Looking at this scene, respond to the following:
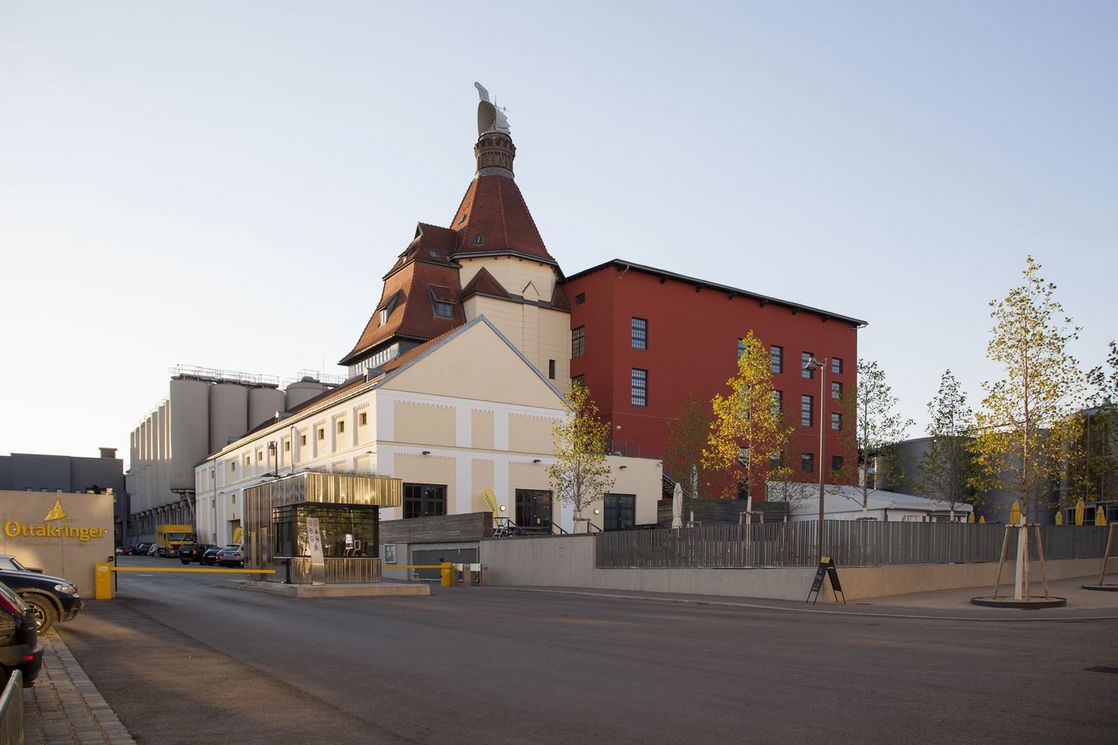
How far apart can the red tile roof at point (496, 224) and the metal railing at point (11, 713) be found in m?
61.6

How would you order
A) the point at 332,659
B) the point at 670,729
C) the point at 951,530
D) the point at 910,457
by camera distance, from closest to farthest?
the point at 670,729 → the point at 332,659 → the point at 951,530 → the point at 910,457

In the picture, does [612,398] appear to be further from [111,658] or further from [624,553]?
[111,658]

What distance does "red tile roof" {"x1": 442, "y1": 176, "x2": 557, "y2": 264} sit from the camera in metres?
65.6

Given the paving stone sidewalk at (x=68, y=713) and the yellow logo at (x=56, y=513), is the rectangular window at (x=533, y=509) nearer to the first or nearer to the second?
the yellow logo at (x=56, y=513)

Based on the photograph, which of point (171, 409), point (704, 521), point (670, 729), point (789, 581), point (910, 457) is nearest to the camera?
point (670, 729)

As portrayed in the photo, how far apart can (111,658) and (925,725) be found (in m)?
10.8

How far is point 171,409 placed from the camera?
91938mm

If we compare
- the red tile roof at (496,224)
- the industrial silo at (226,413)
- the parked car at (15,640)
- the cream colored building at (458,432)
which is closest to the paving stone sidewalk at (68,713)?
the parked car at (15,640)

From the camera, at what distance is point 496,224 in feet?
220

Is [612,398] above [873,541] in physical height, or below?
above

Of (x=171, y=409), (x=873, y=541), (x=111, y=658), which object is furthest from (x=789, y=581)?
(x=171, y=409)

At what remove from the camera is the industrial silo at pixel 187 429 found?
297 ft

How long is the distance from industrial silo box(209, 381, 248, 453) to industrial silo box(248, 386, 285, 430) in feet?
2.33

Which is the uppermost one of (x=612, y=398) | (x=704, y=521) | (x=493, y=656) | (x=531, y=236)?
(x=531, y=236)
